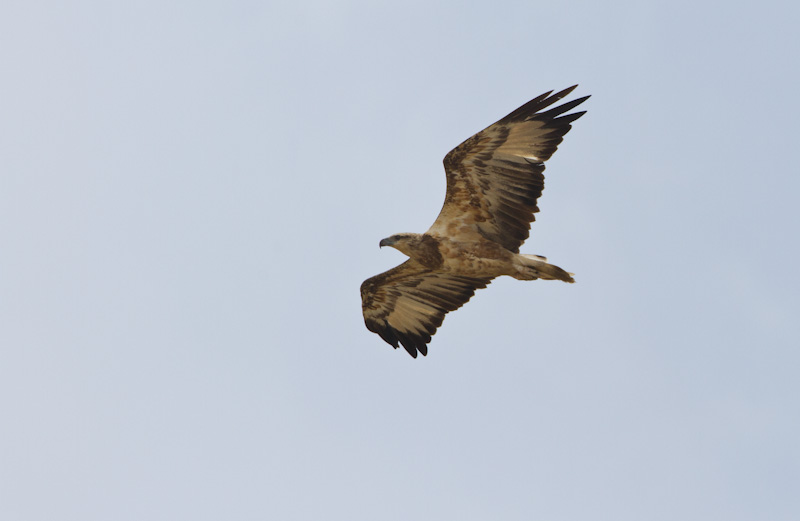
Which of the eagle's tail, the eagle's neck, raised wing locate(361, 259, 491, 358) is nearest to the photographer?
the eagle's tail

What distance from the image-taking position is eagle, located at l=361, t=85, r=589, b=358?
52.3ft

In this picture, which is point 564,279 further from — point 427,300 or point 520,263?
point 427,300

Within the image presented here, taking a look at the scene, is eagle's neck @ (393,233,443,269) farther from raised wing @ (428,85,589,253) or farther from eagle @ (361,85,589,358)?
raised wing @ (428,85,589,253)

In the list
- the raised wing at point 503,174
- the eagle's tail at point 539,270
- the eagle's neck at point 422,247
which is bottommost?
the eagle's tail at point 539,270

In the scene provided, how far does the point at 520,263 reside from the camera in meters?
16.2

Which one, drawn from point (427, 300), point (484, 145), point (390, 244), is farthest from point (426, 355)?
point (484, 145)

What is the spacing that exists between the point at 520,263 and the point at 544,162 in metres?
1.51

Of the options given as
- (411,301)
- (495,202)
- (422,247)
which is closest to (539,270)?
(495,202)

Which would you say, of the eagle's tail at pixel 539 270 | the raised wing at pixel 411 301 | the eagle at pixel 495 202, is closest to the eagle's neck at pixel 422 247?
the eagle at pixel 495 202

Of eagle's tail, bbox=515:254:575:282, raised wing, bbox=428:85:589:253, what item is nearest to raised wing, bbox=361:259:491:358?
raised wing, bbox=428:85:589:253

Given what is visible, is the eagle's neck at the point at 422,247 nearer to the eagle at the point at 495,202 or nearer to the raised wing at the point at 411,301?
the eagle at the point at 495,202

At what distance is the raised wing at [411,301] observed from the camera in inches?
702

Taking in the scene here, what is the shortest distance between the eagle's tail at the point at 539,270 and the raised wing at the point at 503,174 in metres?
0.37

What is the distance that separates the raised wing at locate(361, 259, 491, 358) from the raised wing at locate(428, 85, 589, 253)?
4.03ft
